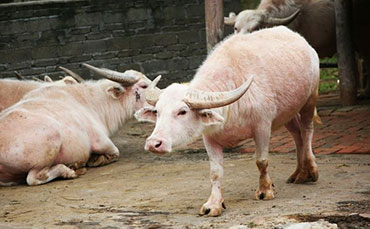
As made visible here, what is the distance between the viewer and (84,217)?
23.6ft

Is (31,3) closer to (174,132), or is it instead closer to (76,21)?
(76,21)

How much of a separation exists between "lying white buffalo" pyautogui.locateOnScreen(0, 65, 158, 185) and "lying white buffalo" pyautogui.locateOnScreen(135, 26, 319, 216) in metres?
2.64

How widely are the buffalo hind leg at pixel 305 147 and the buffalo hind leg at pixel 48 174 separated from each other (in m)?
2.74

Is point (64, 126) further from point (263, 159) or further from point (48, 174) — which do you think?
point (263, 159)

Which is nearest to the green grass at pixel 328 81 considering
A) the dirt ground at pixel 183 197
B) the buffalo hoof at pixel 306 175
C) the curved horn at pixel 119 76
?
the curved horn at pixel 119 76

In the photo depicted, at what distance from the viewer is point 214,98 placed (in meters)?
6.68

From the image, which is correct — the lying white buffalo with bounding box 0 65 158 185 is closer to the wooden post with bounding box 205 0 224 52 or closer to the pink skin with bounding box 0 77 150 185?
the pink skin with bounding box 0 77 150 185

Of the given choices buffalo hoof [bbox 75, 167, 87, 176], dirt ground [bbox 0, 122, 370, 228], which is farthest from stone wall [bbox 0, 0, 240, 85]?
buffalo hoof [bbox 75, 167, 87, 176]

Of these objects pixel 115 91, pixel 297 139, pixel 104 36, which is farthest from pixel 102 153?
pixel 104 36

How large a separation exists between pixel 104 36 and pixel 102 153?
242 inches

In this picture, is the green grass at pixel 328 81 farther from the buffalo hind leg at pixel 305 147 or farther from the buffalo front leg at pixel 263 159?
the buffalo front leg at pixel 263 159

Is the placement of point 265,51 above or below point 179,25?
above

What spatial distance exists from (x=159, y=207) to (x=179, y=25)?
30.4ft

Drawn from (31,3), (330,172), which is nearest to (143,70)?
(31,3)
